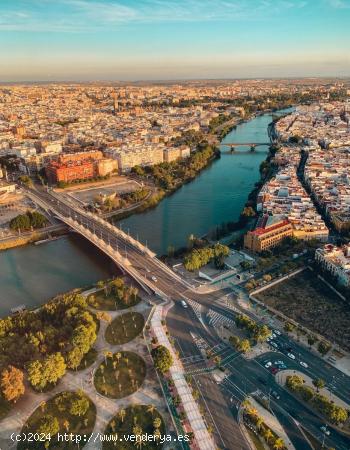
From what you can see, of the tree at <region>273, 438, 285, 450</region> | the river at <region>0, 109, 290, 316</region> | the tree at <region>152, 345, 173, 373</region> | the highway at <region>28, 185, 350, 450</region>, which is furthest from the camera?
the river at <region>0, 109, 290, 316</region>

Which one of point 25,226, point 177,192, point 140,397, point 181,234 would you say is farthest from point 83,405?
point 177,192

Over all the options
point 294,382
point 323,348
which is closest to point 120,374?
point 294,382

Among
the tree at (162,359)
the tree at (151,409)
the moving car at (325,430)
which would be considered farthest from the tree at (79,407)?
the moving car at (325,430)

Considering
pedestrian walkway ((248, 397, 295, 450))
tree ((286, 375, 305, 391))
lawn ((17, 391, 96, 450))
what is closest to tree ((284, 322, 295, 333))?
tree ((286, 375, 305, 391))

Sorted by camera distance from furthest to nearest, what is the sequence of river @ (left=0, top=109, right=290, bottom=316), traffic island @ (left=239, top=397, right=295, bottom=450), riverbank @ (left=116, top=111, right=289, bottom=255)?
riverbank @ (left=116, top=111, right=289, bottom=255) → river @ (left=0, top=109, right=290, bottom=316) → traffic island @ (left=239, top=397, right=295, bottom=450)

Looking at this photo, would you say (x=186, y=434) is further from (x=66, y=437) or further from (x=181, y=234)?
(x=181, y=234)

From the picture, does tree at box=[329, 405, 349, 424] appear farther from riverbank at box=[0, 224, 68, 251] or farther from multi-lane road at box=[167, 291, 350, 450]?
riverbank at box=[0, 224, 68, 251]
